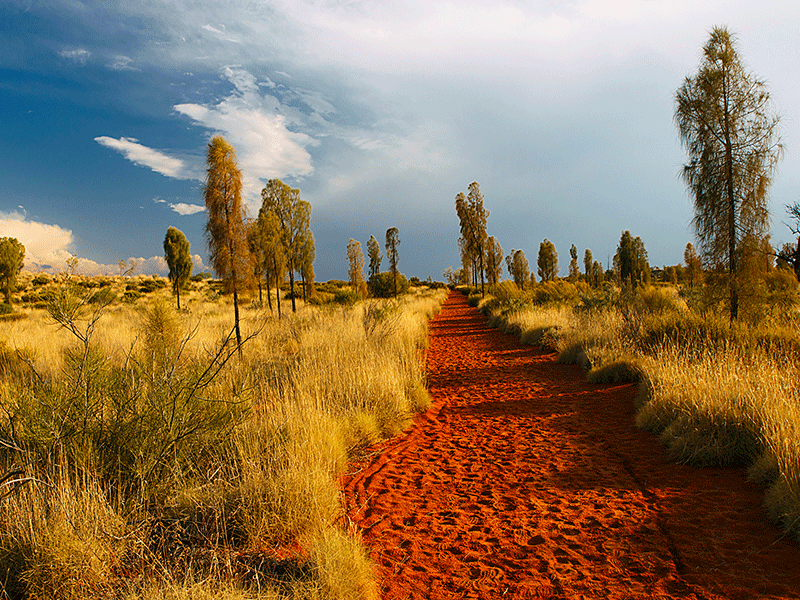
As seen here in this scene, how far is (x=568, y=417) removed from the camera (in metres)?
6.29

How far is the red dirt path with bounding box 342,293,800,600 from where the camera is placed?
2.62m

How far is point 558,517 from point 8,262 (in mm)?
35328

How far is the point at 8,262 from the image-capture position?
82.4 feet

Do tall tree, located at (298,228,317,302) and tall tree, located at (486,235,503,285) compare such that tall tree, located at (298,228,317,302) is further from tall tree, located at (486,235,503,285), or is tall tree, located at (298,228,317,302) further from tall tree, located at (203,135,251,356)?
tall tree, located at (486,235,503,285)

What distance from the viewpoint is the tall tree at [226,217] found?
30.8 feet

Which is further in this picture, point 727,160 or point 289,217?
point 289,217

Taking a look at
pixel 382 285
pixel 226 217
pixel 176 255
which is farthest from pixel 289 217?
pixel 382 285

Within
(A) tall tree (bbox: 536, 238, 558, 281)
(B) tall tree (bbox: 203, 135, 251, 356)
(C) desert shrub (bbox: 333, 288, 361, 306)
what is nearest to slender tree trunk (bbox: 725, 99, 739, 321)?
(B) tall tree (bbox: 203, 135, 251, 356)

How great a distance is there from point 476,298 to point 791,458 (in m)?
30.4

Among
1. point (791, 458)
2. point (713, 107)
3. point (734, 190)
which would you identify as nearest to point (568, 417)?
point (791, 458)

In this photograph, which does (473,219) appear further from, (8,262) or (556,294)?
(8,262)

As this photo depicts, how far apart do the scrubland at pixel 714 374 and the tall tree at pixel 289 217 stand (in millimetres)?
11720

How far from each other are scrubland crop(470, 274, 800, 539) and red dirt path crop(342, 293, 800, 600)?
280mm

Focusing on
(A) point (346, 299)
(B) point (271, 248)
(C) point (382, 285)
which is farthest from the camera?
(C) point (382, 285)
